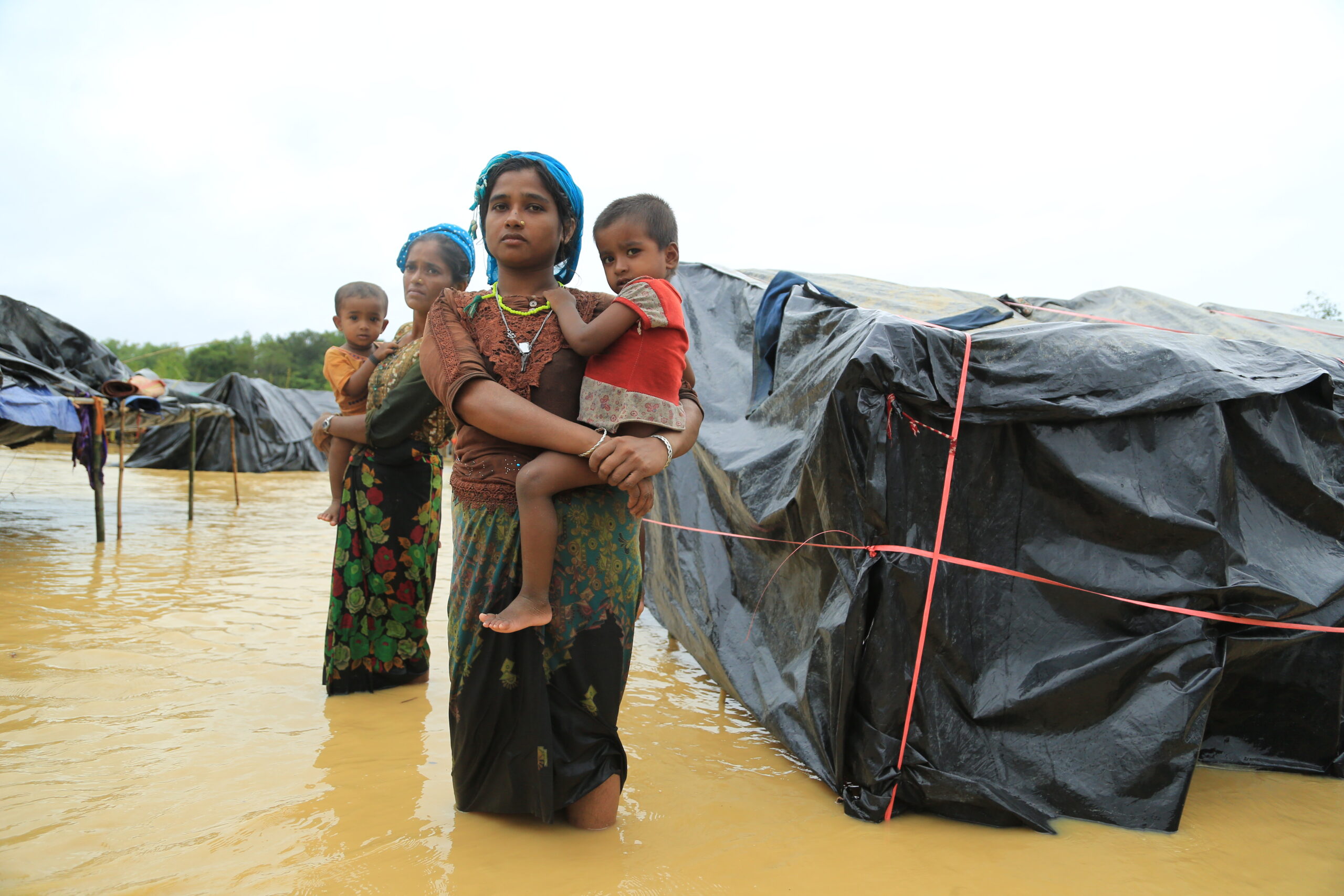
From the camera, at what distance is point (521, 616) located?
1.94 m

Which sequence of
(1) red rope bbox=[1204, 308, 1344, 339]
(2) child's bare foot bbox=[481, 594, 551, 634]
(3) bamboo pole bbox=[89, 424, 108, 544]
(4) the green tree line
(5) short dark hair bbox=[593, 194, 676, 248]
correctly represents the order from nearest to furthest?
(2) child's bare foot bbox=[481, 594, 551, 634], (5) short dark hair bbox=[593, 194, 676, 248], (1) red rope bbox=[1204, 308, 1344, 339], (3) bamboo pole bbox=[89, 424, 108, 544], (4) the green tree line

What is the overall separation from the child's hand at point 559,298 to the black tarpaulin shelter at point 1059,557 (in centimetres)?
96

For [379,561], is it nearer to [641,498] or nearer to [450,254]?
[450,254]

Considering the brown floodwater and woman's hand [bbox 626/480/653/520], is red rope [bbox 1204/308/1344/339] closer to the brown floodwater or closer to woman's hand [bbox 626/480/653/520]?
the brown floodwater

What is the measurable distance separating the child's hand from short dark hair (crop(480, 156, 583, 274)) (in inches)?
5.4

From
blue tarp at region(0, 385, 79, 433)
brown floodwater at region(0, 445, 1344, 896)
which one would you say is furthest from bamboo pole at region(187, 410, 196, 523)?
brown floodwater at region(0, 445, 1344, 896)

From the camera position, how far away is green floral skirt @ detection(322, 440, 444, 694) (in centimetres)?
336

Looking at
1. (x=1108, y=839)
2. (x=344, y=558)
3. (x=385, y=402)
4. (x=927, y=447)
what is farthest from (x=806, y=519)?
(x=344, y=558)

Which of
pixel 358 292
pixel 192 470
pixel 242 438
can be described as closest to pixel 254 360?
pixel 242 438

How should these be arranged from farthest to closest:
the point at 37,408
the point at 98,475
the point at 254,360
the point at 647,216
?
the point at 254,360
the point at 98,475
the point at 37,408
the point at 647,216

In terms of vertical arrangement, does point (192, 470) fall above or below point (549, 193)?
below

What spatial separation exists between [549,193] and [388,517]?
182cm

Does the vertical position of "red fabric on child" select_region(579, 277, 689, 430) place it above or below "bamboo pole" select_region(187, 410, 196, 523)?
above

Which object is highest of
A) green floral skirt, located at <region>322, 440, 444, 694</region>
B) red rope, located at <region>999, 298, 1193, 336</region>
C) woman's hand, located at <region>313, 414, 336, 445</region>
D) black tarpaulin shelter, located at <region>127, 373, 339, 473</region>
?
red rope, located at <region>999, 298, 1193, 336</region>
